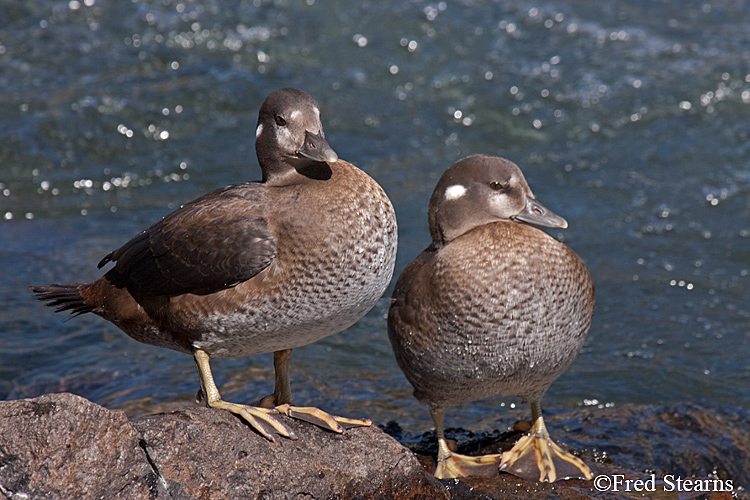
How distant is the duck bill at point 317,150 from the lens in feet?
13.0

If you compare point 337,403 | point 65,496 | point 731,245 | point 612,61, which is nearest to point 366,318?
point 337,403

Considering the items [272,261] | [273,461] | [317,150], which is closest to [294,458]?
[273,461]

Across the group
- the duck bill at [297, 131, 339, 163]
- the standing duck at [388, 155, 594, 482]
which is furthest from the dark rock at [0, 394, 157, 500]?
the standing duck at [388, 155, 594, 482]

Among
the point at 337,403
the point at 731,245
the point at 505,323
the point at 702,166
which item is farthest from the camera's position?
the point at 702,166

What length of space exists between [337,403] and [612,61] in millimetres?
7339

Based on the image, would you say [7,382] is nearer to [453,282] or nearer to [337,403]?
[337,403]

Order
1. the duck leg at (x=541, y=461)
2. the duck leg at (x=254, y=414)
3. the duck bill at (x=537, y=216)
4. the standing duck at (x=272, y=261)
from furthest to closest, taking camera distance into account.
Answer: the duck bill at (x=537, y=216)
the duck leg at (x=541, y=461)
the standing duck at (x=272, y=261)
the duck leg at (x=254, y=414)

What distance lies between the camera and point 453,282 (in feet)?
14.1

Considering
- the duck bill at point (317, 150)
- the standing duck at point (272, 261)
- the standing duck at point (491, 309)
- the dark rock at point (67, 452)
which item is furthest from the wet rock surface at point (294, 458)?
the duck bill at point (317, 150)

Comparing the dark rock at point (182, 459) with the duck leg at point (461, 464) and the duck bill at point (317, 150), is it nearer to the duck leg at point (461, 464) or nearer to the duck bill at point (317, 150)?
the duck leg at point (461, 464)

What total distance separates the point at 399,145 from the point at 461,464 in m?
5.92

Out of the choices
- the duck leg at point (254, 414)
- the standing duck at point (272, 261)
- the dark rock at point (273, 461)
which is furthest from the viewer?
the standing duck at point (272, 261)

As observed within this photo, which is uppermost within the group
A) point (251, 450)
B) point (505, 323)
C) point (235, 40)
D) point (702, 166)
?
point (235, 40)

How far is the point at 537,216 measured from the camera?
4.51 metres
